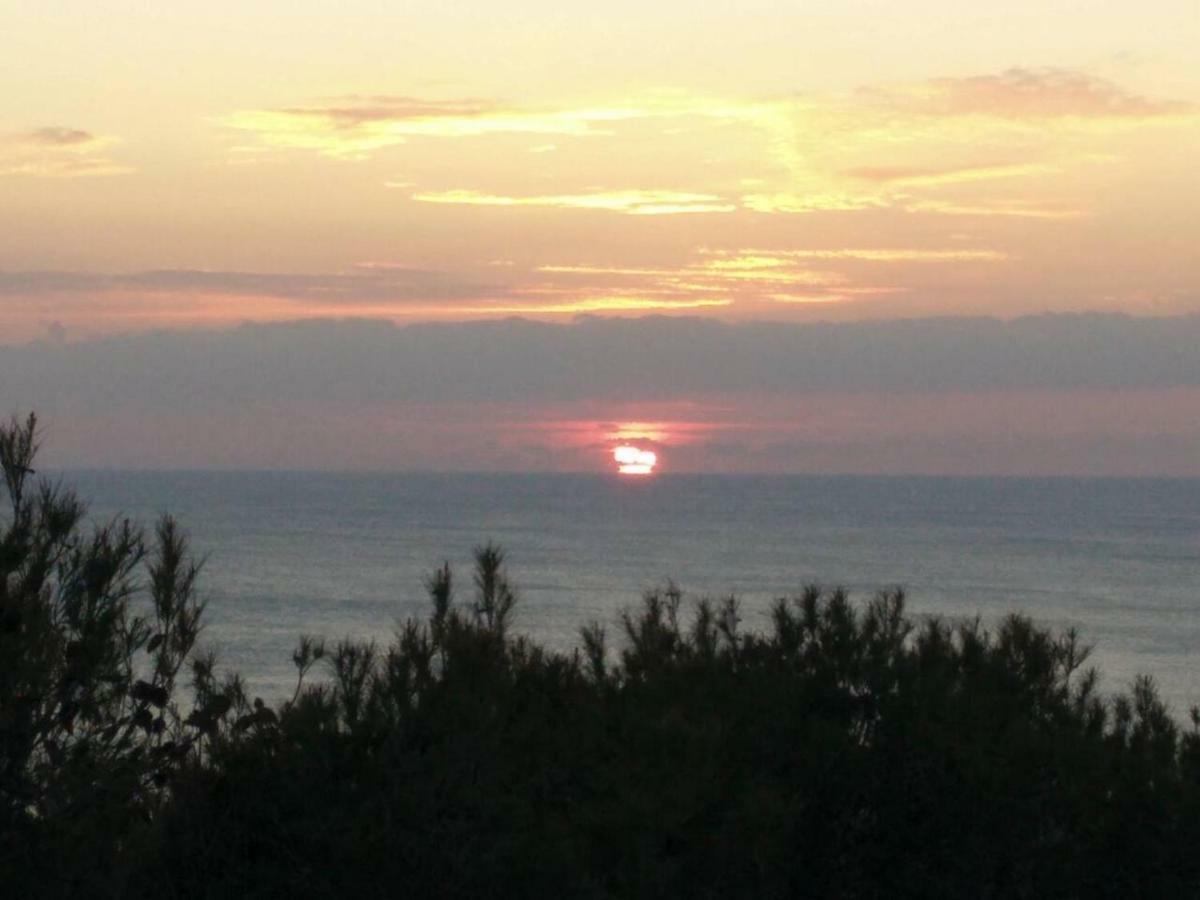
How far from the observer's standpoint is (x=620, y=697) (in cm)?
1407

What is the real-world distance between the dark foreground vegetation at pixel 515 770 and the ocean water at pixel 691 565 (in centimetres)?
2137

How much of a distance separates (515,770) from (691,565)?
98124 mm

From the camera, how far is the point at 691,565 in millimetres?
109188

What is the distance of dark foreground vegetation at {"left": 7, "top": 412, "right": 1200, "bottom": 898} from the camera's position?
35.2 ft

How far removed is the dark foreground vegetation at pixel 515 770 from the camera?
10.7 m

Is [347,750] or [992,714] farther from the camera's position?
[992,714]

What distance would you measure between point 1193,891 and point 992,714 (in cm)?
207

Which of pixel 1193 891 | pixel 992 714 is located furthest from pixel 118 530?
pixel 1193 891

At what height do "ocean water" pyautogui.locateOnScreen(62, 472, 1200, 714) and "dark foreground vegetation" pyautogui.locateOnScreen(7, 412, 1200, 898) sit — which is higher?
"dark foreground vegetation" pyautogui.locateOnScreen(7, 412, 1200, 898)

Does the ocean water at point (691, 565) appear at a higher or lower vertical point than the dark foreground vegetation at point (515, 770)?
lower

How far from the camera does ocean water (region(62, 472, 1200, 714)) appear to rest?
68875 mm

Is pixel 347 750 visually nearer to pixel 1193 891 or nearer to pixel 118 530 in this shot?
pixel 118 530

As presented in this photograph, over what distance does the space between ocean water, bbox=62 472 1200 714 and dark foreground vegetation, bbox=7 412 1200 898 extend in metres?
21.4

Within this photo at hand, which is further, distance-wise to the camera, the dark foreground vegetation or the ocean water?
the ocean water
